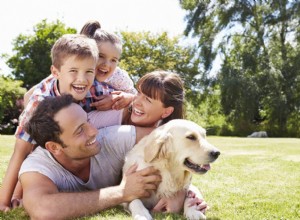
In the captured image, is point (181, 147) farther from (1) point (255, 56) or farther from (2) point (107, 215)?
(1) point (255, 56)

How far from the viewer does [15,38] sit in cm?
3991

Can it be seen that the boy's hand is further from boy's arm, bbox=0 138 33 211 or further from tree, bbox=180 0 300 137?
tree, bbox=180 0 300 137

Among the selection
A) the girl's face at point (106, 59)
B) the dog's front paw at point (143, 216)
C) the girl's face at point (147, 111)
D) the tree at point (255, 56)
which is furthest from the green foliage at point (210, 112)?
the dog's front paw at point (143, 216)

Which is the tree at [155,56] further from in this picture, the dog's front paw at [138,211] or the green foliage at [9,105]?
the dog's front paw at [138,211]

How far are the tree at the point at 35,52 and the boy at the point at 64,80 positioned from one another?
33.7 meters

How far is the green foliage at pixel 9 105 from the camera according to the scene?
82.9 feet

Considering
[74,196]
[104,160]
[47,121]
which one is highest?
[47,121]

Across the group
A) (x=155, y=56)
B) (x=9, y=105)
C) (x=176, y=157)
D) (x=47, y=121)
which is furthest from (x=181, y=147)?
(x=155, y=56)

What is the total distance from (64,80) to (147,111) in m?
0.91

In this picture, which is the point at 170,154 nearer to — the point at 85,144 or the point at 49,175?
the point at 85,144

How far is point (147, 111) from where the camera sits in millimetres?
4266

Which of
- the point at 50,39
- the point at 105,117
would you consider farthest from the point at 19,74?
the point at 105,117

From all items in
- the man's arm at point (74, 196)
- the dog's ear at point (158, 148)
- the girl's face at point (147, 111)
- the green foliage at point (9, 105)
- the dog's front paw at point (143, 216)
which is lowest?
the green foliage at point (9, 105)

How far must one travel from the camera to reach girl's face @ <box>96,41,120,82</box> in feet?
15.9
